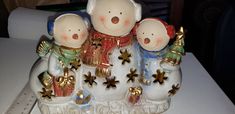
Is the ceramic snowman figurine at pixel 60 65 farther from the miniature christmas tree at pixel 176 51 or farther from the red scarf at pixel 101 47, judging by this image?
the miniature christmas tree at pixel 176 51

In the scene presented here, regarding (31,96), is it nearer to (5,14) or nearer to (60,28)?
(60,28)

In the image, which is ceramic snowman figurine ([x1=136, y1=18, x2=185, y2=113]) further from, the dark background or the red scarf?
the dark background

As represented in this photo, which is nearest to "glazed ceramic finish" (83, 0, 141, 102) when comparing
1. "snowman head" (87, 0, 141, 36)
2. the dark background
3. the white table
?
"snowman head" (87, 0, 141, 36)

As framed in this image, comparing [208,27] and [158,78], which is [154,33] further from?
[208,27]

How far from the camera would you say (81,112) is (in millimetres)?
603

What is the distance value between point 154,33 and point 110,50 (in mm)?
77

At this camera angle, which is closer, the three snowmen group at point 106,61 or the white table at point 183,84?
the three snowmen group at point 106,61

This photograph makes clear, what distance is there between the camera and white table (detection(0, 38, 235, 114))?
2.27 feet

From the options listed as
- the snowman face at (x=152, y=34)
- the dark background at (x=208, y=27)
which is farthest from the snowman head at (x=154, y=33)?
the dark background at (x=208, y=27)

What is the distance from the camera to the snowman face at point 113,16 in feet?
1.68


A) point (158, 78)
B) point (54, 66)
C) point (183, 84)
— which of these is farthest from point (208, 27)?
point (54, 66)

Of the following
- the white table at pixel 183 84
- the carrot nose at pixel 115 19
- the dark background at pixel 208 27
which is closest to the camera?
the carrot nose at pixel 115 19

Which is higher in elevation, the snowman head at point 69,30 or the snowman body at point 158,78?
the snowman head at point 69,30

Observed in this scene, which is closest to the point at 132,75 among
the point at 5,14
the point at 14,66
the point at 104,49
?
the point at 104,49
